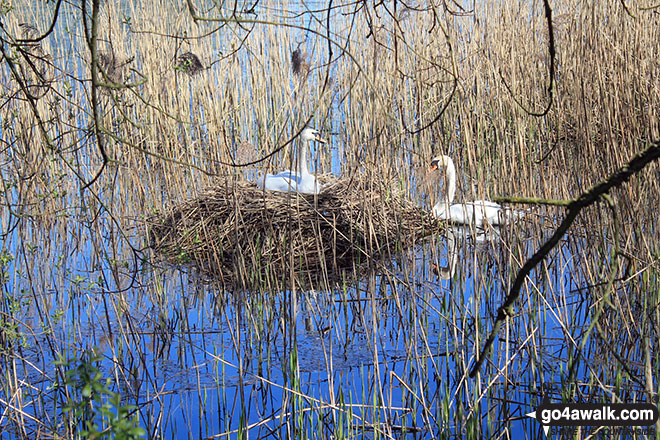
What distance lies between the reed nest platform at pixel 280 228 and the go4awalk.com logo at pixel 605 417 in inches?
79.1

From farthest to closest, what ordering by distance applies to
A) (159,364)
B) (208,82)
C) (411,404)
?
(208,82), (159,364), (411,404)

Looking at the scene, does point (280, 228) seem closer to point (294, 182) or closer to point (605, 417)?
point (294, 182)

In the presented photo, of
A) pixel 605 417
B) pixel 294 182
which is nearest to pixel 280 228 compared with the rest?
pixel 294 182

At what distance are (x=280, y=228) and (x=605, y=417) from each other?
2601mm

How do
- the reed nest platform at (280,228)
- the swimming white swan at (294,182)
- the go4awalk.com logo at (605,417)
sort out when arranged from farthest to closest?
the swimming white swan at (294,182) < the reed nest platform at (280,228) < the go4awalk.com logo at (605,417)

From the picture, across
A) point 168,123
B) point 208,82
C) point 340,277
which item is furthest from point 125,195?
point 340,277

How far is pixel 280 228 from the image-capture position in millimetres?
4406

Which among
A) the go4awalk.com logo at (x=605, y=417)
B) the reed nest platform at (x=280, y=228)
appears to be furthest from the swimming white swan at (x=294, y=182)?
the go4awalk.com logo at (x=605, y=417)

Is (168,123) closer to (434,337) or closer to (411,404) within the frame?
(434,337)

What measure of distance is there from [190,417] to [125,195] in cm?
329

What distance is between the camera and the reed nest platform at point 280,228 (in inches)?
167

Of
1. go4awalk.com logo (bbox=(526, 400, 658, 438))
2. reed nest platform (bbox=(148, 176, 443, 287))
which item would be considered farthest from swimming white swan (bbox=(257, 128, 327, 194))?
go4awalk.com logo (bbox=(526, 400, 658, 438))

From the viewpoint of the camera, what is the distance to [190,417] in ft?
8.77

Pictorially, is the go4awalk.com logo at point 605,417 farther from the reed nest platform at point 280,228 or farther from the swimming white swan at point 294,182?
the swimming white swan at point 294,182
